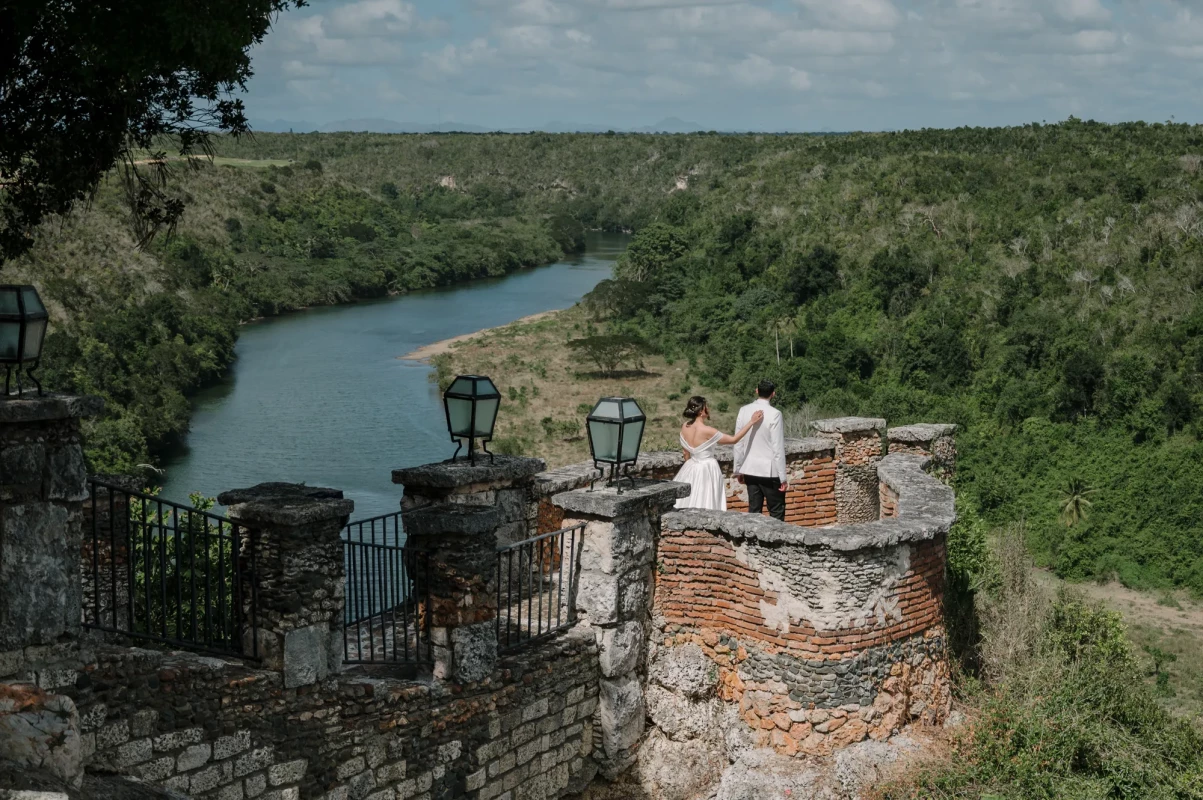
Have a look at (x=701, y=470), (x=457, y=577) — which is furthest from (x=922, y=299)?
(x=457, y=577)

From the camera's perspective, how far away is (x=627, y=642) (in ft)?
33.0

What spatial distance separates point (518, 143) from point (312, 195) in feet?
218

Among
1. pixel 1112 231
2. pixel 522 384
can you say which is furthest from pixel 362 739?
pixel 522 384

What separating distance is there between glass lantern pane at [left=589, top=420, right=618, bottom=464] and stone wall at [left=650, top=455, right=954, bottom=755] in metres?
0.75

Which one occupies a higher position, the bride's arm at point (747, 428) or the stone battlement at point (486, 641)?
the bride's arm at point (747, 428)

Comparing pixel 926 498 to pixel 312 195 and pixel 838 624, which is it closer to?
pixel 838 624

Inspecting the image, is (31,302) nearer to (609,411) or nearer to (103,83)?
(103,83)

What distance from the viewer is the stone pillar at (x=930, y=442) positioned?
554 inches

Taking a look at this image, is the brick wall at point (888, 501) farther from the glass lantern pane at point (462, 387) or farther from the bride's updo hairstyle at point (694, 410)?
the glass lantern pane at point (462, 387)

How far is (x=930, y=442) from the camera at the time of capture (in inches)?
557

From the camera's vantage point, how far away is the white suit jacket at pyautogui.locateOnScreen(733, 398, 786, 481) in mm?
11548

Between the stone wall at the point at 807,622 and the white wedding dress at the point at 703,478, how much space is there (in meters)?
1.01

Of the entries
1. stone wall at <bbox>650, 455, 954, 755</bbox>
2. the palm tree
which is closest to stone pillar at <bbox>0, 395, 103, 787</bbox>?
stone wall at <bbox>650, 455, 954, 755</bbox>

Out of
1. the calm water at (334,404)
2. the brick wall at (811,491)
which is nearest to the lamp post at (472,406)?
the brick wall at (811,491)
